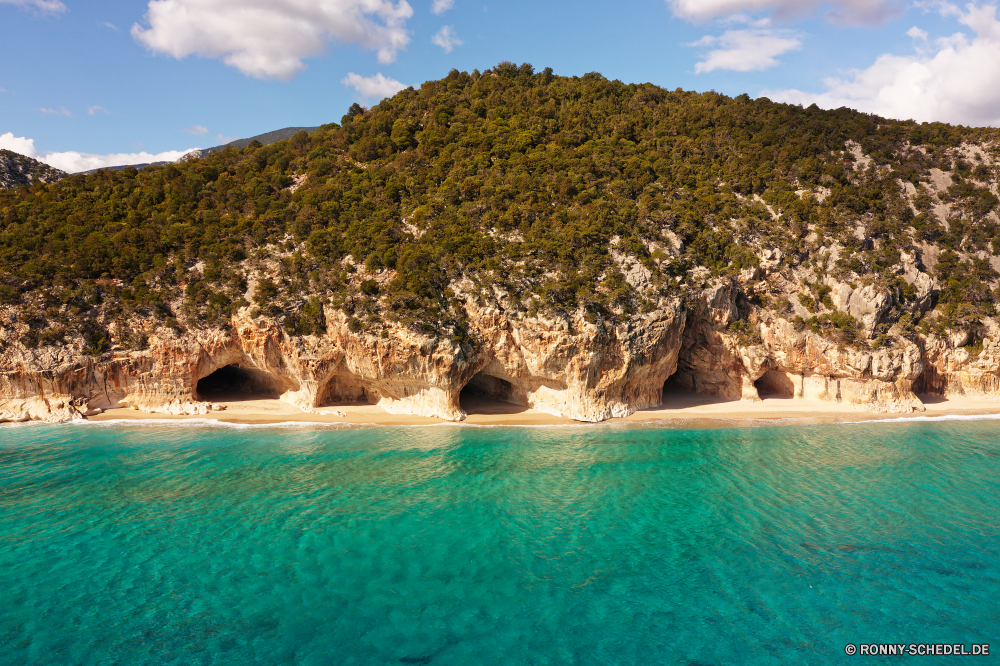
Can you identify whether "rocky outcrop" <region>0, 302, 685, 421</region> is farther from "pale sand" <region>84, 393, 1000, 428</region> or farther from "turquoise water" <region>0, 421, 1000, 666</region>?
"turquoise water" <region>0, 421, 1000, 666</region>

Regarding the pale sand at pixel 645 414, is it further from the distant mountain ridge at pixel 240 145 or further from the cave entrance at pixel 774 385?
the distant mountain ridge at pixel 240 145

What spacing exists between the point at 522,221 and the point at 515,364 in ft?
31.1

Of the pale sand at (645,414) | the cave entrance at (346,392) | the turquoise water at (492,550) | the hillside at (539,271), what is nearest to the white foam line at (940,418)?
the pale sand at (645,414)

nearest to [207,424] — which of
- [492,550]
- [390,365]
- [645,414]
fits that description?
[390,365]

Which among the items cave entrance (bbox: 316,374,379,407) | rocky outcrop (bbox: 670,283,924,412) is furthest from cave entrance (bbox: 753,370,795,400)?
cave entrance (bbox: 316,374,379,407)

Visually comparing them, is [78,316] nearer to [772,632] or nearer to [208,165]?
[208,165]

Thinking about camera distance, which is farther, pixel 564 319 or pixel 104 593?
pixel 564 319

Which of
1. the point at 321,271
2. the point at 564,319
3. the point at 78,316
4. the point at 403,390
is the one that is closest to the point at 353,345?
the point at 403,390

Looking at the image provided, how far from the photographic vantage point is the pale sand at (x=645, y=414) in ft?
90.5

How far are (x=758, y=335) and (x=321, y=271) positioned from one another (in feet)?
87.0

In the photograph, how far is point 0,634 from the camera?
37.7ft

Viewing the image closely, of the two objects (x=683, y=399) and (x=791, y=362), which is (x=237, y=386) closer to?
(x=683, y=399)

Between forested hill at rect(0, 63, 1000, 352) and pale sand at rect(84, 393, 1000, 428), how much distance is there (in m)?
4.61

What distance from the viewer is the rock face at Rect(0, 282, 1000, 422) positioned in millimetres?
27172
